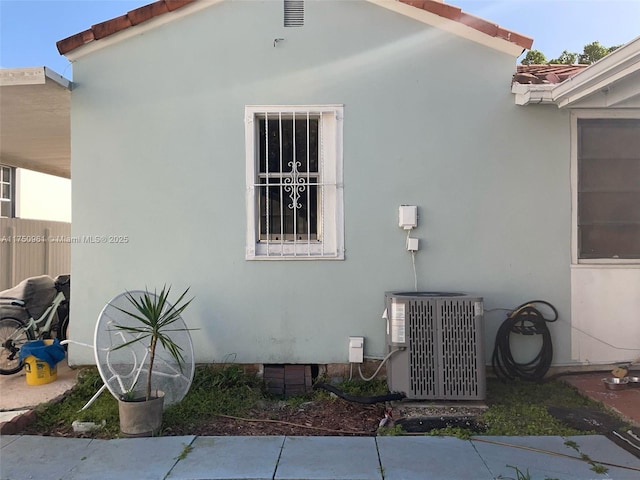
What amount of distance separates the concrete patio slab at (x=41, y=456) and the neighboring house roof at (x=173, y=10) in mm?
3840

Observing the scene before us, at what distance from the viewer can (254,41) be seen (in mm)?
5141

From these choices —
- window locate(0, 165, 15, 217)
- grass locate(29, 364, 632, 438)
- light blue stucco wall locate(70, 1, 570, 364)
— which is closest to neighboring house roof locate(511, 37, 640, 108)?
light blue stucco wall locate(70, 1, 570, 364)

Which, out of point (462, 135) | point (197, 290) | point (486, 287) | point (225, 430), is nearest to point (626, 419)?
point (486, 287)

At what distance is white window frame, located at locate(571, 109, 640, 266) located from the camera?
17.1ft

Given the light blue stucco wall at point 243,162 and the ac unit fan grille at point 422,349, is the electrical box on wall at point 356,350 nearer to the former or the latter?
the light blue stucco wall at point 243,162

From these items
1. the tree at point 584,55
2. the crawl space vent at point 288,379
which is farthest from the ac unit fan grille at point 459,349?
the tree at point 584,55

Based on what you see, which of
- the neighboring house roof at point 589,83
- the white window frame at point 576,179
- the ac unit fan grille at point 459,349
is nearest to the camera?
the neighboring house roof at point 589,83

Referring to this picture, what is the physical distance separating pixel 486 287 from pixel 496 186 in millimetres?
1104

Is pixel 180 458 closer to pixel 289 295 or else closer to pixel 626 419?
pixel 289 295

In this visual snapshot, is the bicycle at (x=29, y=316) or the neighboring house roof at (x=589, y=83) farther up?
the neighboring house roof at (x=589, y=83)

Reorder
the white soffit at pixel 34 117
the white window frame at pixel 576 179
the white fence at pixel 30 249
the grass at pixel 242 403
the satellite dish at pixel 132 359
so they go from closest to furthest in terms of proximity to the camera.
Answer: the grass at pixel 242 403 < the satellite dish at pixel 132 359 < the white soffit at pixel 34 117 < the white window frame at pixel 576 179 < the white fence at pixel 30 249

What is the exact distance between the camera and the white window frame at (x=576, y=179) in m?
5.21

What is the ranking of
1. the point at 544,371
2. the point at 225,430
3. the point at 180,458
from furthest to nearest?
1. the point at 544,371
2. the point at 225,430
3. the point at 180,458

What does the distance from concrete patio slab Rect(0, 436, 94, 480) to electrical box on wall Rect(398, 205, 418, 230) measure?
3504 millimetres
